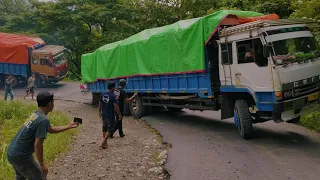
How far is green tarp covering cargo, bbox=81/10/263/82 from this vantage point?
28.3 feet

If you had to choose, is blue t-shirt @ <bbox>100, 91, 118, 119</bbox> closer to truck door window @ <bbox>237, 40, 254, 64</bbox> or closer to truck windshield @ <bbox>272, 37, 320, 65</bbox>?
truck door window @ <bbox>237, 40, 254, 64</bbox>

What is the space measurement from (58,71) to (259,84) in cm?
1936

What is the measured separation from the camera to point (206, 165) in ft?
19.4

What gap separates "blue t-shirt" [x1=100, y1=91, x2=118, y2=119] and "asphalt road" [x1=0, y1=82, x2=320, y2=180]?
160cm

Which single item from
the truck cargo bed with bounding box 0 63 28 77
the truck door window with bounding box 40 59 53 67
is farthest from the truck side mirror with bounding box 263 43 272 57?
the truck cargo bed with bounding box 0 63 28 77

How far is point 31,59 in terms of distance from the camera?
23.6 metres

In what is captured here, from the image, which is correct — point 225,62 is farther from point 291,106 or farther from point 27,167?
point 27,167

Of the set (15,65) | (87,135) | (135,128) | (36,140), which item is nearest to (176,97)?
(135,128)

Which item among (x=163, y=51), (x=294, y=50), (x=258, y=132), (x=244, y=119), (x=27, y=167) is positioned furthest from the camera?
(x=163, y=51)

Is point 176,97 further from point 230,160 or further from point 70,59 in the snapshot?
point 70,59

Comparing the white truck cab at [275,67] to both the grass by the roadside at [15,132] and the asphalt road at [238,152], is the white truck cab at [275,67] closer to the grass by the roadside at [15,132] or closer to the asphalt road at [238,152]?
the asphalt road at [238,152]

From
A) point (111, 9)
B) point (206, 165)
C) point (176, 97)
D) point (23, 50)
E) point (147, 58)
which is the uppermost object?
point (111, 9)

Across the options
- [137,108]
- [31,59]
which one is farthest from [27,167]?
[31,59]

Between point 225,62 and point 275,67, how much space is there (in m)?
1.62
